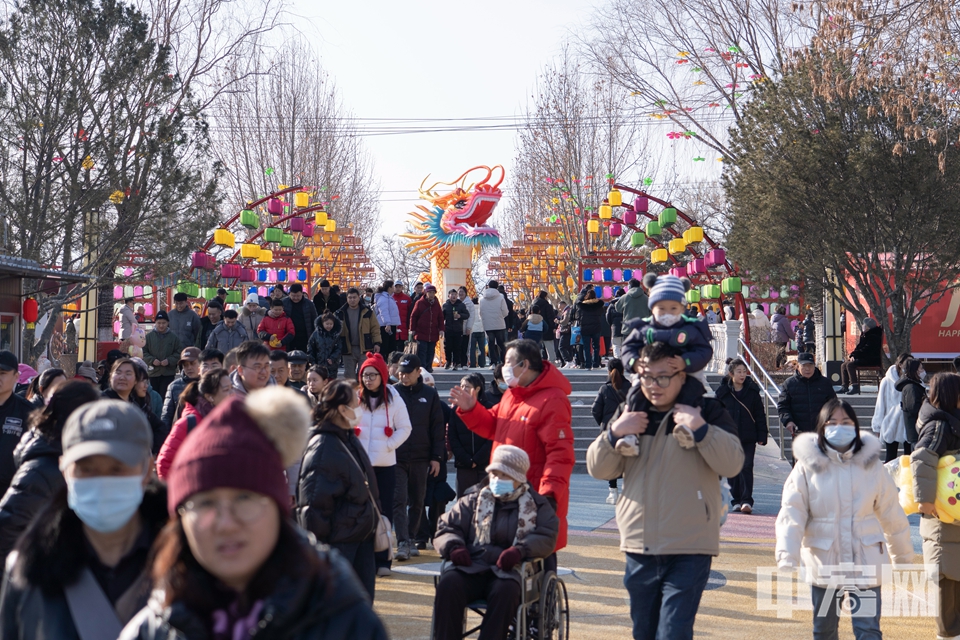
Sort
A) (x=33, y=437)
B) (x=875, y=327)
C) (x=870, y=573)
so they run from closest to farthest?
(x=33, y=437) → (x=870, y=573) → (x=875, y=327)

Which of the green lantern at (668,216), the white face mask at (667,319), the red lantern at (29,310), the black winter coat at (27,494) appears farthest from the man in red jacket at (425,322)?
the black winter coat at (27,494)

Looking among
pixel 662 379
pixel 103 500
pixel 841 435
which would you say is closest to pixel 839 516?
pixel 841 435

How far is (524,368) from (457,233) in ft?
71.2

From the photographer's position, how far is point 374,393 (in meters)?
9.20

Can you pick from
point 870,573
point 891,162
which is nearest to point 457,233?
point 891,162

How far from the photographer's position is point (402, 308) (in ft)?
67.7

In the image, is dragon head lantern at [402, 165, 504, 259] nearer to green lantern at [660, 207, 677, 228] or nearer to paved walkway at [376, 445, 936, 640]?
green lantern at [660, 207, 677, 228]

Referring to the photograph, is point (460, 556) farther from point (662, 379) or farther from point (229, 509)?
point (229, 509)

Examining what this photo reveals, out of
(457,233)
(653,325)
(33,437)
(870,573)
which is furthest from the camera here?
(457,233)

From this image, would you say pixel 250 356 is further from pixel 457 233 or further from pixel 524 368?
pixel 457 233

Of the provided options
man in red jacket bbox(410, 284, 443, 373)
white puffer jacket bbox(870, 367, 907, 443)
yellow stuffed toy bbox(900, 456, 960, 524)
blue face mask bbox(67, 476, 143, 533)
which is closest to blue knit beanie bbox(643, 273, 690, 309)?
yellow stuffed toy bbox(900, 456, 960, 524)

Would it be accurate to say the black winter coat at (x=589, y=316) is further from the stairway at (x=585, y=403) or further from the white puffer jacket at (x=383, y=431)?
the white puffer jacket at (x=383, y=431)

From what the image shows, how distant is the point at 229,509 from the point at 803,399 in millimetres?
11554

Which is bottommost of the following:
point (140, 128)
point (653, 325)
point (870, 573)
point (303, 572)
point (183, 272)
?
point (870, 573)
